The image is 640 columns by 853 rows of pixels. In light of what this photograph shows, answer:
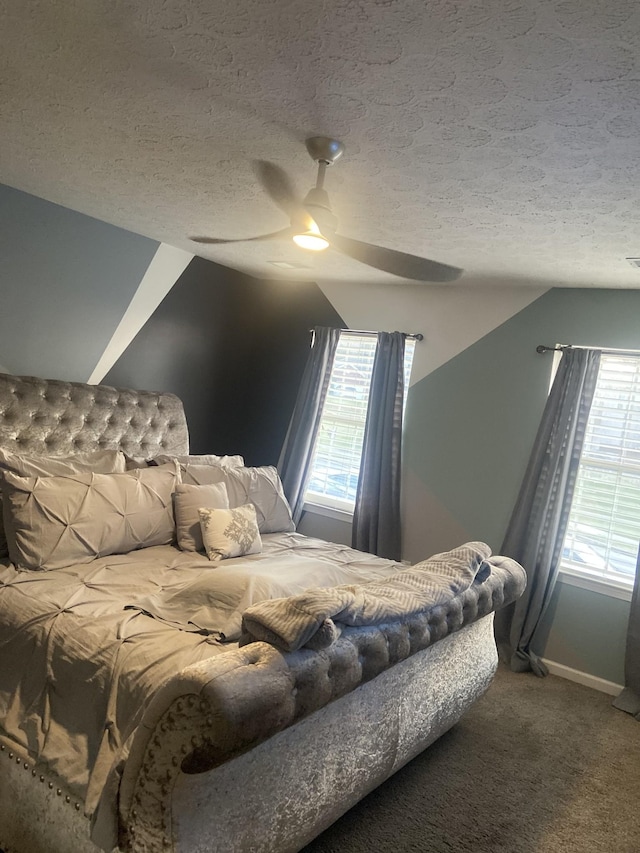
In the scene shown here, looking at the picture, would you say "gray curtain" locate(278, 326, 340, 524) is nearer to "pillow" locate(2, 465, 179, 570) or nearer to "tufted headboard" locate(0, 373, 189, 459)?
"tufted headboard" locate(0, 373, 189, 459)

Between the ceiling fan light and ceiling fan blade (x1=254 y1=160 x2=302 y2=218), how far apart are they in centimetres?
9

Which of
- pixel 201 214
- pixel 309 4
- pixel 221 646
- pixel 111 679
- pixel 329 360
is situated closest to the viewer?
pixel 309 4

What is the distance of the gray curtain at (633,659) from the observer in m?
3.51

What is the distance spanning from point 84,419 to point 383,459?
6.76ft

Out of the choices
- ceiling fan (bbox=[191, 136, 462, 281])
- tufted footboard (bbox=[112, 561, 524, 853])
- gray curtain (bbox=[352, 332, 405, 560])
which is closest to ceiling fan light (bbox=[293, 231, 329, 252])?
ceiling fan (bbox=[191, 136, 462, 281])

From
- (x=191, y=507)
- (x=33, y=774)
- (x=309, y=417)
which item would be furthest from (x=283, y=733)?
(x=309, y=417)

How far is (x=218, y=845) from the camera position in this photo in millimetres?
1600

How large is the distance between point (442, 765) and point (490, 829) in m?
0.40

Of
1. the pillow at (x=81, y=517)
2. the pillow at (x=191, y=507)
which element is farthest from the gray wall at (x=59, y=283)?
the pillow at (x=191, y=507)

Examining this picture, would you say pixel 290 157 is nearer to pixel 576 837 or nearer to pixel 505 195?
pixel 505 195

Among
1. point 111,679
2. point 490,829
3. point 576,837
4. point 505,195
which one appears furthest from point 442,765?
point 505,195

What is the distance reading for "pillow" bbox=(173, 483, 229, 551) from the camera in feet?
10.3

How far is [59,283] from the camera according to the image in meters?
3.71

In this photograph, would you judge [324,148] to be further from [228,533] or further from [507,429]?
[507,429]
